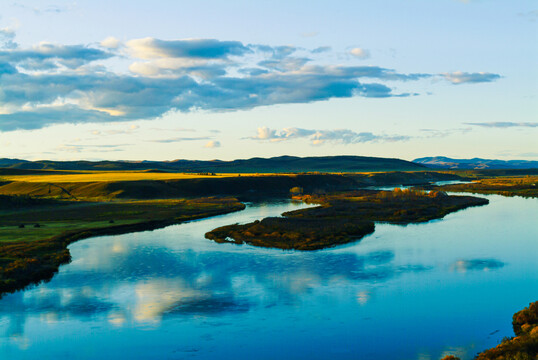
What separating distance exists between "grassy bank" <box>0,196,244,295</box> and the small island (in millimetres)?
16560

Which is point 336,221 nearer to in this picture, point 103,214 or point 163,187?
point 103,214

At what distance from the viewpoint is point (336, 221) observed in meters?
69.4

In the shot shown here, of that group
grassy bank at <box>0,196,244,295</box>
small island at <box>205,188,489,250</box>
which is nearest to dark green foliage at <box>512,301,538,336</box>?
small island at <box>205,188,489,250</box>

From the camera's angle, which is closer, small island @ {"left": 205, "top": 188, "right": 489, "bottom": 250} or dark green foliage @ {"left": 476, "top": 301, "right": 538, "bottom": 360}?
dark green foliage @ {"left": 476, "top": 301, "right": 538, "bottom": 360}

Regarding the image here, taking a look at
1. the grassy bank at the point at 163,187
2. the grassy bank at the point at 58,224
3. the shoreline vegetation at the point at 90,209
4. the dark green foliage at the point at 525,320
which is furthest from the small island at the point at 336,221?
the grassy bank at the point at 163,187

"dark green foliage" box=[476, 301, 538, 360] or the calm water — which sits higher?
"dark green foliage" box=[476, 301, 538, 360]

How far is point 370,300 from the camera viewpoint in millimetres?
32219

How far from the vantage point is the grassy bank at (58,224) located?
4016cm

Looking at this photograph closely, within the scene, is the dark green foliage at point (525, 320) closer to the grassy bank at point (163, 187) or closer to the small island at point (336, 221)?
the small island at point (336, 221)

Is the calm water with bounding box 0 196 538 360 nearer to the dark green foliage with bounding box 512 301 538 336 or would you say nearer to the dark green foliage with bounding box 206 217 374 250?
the dark green foliage with bounding box 512 301 538 336

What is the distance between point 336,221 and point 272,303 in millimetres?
38933

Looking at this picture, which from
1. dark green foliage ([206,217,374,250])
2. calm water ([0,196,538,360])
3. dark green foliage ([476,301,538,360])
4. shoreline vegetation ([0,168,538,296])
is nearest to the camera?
dark green foliage ([476,301,538,360])

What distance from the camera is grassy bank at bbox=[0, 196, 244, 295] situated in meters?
40.2

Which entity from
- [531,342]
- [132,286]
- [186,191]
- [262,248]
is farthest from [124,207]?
[531,342]
